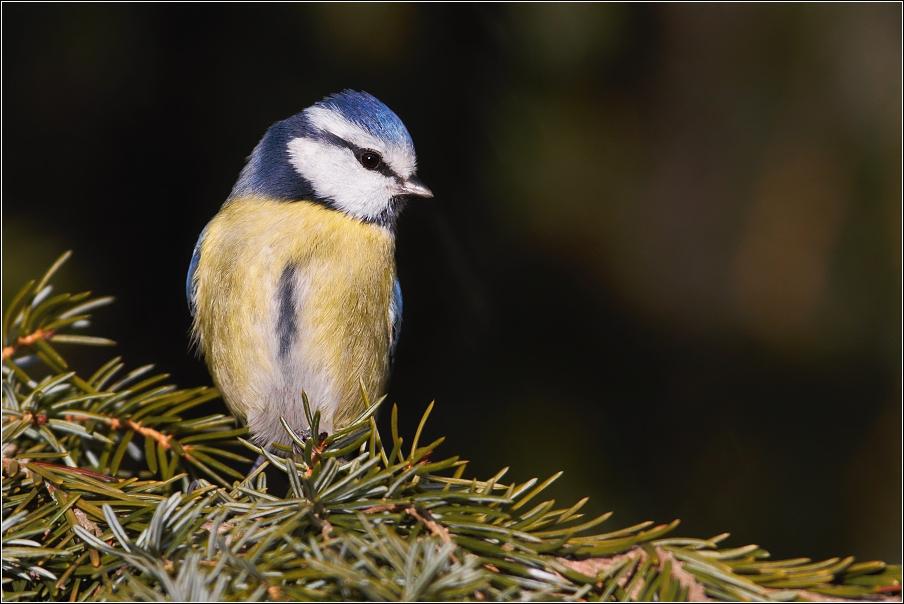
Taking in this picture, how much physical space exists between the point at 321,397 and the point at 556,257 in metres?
0.82

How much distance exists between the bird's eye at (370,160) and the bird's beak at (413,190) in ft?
0.20

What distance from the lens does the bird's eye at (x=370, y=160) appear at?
1.26 meters

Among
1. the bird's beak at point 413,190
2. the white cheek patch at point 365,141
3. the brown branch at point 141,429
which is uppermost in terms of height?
the white cheek patch at point 365,141

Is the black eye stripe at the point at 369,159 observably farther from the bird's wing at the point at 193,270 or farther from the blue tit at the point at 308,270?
the bird's wing at the point at 193,270

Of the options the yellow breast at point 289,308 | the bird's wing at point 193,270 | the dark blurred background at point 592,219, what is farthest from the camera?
the dark blurred background at point 592,219

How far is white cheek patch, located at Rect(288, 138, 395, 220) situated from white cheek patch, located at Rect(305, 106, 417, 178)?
0.08ft

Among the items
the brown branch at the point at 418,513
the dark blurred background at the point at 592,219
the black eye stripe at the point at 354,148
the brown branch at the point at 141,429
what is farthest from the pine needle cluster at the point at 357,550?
the dark blurred background at the point at 592,219

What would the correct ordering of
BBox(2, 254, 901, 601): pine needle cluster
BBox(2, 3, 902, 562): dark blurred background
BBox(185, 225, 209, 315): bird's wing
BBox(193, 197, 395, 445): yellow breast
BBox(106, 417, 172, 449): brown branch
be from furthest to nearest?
BBox(2, 3, 902, 562): dark blurred background, BBox(185, 225, 209, 315): bird's wing, BBox(193, 197, 395, 445): yellow breast, BBox(106, 417, 172, 449): brown branch, BBox(2, 254, 901, 601): pine needle cluster

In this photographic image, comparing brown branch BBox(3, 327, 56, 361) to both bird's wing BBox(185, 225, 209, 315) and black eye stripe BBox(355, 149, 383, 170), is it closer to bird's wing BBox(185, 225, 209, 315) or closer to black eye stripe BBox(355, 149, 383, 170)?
bird's wing BBox(185, 225, 209, 315)

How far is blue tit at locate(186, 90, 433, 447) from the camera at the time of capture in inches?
43.0

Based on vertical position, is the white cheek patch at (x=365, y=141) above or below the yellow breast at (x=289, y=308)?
above

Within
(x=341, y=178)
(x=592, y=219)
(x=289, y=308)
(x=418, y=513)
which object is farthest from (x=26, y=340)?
(x=592, y=219)

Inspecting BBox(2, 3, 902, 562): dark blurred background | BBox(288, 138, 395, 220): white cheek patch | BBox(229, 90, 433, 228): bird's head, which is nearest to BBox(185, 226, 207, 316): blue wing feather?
BBox(229, 90, 433, 228): bird's head

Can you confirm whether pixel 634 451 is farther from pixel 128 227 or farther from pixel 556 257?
pixel 128 227
